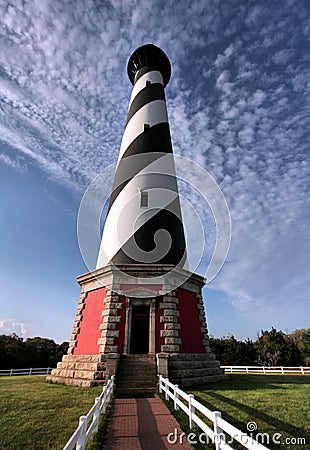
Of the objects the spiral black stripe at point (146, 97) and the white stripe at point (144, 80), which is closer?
the spiral black stripe at point (146, 97)

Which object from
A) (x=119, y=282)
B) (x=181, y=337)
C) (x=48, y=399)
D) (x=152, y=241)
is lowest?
(x=48, y=399)

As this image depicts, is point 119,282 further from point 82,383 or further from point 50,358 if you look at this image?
point 50,358

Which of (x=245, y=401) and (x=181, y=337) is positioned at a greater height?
(x=181, y=337)

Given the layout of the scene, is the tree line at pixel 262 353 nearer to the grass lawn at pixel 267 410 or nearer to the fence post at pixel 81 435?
the grass lawn at pixel 267 410

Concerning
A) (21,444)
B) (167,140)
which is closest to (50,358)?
(167,140)

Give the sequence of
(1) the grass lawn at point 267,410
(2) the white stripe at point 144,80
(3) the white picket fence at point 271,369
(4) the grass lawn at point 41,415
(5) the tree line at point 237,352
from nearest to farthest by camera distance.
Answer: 1. (4) the grass lawn at point 41,415
2. (1) the grass lawn at point 267,410
3. (2) the white stripe at point 144,80
4. (3) the white picket fence at point 271,369
5. (5) the tree line at point 237,352

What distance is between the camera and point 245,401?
760 centimetres

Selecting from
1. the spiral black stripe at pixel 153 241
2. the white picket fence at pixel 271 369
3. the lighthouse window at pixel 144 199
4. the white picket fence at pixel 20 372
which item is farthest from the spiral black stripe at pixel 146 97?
the white picket fence at pixel 271 369

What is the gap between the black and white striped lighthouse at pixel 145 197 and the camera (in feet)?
42.9

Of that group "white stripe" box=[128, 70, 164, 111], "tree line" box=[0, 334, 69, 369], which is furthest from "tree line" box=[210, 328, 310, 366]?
"white stripe" box=[128, 70, 164, 111]

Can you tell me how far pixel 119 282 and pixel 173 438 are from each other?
741 centimetres

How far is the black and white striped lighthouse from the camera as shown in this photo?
13.1 m

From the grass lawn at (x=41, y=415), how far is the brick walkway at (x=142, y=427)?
2.57 feet

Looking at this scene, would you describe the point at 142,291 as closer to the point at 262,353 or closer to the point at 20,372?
the point at 20,372
